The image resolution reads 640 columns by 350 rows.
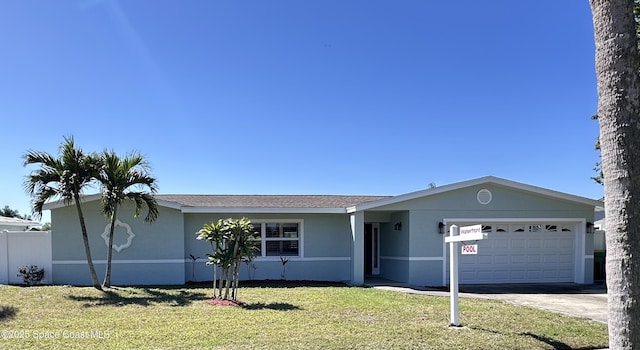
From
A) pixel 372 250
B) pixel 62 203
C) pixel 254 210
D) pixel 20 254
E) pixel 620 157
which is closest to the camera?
pixel 620 157

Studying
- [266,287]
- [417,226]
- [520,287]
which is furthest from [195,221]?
[520,287]

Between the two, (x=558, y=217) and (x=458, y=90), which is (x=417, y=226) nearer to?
(x=558, y=217)

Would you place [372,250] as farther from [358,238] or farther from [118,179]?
[118,179]

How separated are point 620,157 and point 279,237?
13.0 m

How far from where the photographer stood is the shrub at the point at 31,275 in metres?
14.2

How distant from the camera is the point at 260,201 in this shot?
56.5ft

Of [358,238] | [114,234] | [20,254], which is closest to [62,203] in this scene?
[114,234]

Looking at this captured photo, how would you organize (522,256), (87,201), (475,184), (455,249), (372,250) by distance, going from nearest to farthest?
(455,249) → (87,201) → (475,184) → (522,256) → (372,250)

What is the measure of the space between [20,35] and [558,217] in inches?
626

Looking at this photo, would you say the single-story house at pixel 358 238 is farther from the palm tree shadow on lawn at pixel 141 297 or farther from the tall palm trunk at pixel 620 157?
the tall palm trunk at pixel 620 157

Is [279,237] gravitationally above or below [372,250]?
Answer: above

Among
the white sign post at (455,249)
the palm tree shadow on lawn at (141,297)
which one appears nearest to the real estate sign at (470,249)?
the white sign post at (455,249)

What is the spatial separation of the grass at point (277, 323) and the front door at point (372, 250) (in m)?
5.85

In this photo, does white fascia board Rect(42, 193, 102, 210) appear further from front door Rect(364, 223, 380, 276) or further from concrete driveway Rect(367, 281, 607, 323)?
front door Rect(364, 223, 380, 276)
